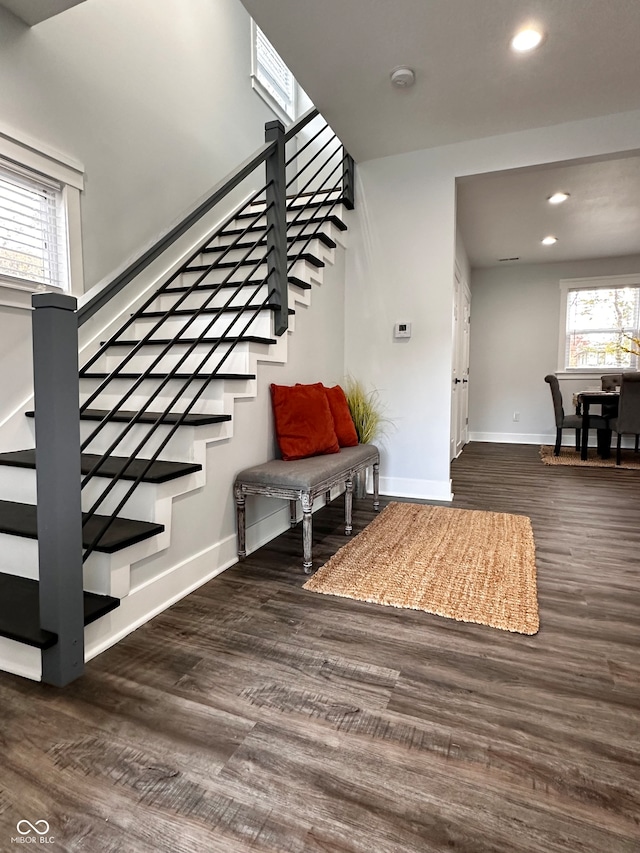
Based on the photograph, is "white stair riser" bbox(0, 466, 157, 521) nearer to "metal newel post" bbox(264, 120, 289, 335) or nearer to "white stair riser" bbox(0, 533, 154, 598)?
"white stair riser" bbox(0, 533, 154, 598)

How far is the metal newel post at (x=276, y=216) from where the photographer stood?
2604mm

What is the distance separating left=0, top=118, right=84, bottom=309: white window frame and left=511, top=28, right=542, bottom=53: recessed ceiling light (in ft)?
7.57

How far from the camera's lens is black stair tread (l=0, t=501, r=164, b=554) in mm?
1604

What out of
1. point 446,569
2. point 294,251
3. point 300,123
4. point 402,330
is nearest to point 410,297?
point 402,330

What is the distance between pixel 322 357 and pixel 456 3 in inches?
79.8

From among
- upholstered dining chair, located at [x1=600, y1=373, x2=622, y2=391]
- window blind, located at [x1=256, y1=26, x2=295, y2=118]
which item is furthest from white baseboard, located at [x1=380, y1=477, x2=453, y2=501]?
window blind, located at [x1=256, y1=26, x2=295, y2=118]

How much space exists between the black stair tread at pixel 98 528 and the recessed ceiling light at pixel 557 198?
14.8ft

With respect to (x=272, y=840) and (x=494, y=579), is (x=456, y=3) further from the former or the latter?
(x=272, y=840)

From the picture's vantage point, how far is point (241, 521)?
237 centimetres

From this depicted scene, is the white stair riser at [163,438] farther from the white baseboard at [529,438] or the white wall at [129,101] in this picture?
the white baseboard at [529,438]

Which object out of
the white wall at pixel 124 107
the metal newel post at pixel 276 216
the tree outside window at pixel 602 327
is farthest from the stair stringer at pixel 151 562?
the tree outside window at pixel 602 327

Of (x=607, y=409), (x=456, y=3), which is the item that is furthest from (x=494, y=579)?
(x=607, y=409)

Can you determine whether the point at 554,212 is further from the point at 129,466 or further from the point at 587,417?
Result: the point at 129,466

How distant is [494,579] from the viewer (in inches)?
Result: 85.2
